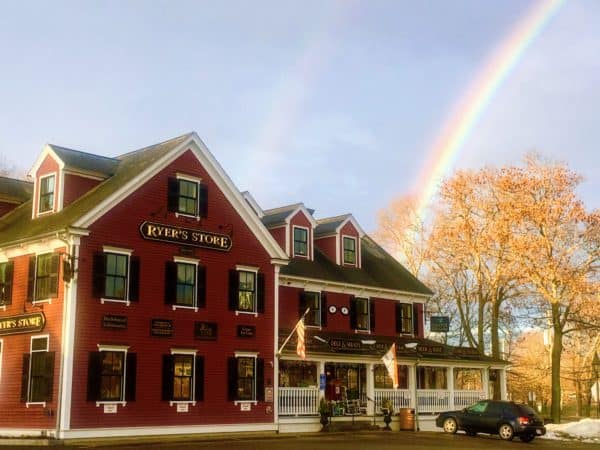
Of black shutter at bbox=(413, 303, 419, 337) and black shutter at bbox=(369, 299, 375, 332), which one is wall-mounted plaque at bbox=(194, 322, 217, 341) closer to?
black shutter at bbox=(369, 299, 375, 332)

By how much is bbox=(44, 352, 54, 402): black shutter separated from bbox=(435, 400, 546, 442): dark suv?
1761 cm

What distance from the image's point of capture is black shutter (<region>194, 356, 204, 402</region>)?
31500 millimetres

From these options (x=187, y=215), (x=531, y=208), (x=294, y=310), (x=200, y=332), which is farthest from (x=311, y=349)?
(x=531, y=208)

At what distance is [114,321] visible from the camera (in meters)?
29.4

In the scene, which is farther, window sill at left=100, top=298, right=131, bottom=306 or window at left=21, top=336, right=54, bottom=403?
window sill at left=100, top=298, right=131, bottom=306

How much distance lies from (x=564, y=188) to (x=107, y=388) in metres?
32.0

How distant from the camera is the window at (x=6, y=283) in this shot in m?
31.6

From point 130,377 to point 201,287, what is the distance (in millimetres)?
4932

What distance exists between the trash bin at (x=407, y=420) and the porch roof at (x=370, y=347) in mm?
2779

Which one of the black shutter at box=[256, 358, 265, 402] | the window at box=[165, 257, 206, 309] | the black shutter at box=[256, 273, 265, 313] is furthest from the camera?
the black shutter at box=[256, 273, 265, 313]

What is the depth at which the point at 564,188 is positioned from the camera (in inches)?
1924

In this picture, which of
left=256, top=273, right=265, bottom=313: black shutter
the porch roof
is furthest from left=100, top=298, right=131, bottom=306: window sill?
the porch roof

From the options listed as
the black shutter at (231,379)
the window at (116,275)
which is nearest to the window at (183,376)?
the black shutter at (231,379)

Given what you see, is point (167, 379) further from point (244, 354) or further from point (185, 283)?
point (244, 354)
